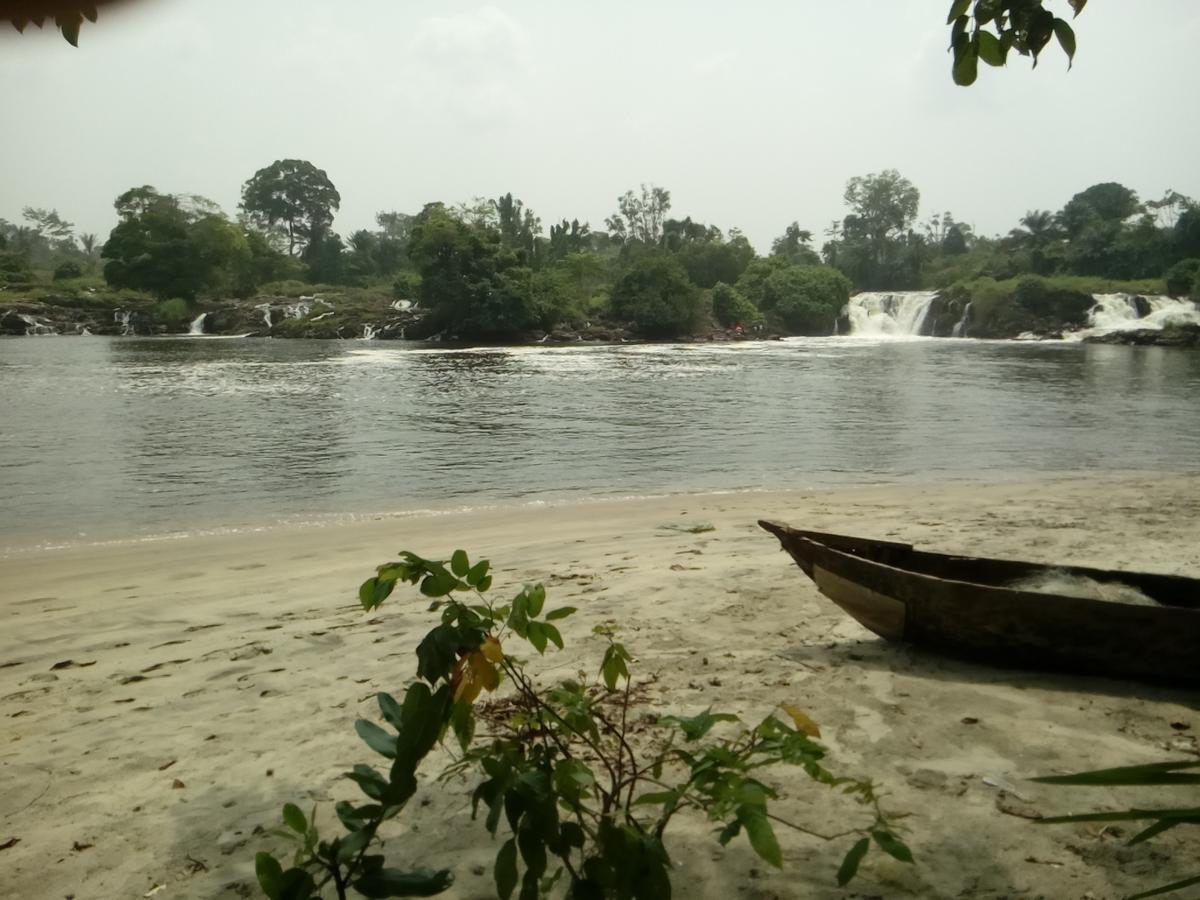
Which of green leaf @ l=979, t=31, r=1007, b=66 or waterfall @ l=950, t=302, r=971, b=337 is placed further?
waterfall @ l=950, t=302, r=971, b=337

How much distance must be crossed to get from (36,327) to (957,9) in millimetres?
66938

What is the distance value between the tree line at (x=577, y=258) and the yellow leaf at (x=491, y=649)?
43.4 m

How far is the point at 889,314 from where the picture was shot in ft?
204

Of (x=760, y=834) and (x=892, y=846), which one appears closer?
(x=760, y=834)

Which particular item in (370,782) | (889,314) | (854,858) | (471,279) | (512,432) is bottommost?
(512,432)

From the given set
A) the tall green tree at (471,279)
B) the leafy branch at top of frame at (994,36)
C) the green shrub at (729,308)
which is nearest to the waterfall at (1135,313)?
the green shrub at (729,308)

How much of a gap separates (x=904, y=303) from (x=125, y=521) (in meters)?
58.8

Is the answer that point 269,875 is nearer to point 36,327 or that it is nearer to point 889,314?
point 889,314

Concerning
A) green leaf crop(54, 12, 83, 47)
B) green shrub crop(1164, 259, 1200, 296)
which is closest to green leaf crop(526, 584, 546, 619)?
green leaf crop(54, 12, 83, 47)

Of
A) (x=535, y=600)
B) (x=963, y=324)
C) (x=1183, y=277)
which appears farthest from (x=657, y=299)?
(x=535, y=600)

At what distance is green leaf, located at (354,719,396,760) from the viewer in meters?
1.71

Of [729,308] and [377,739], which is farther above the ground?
[729,308]

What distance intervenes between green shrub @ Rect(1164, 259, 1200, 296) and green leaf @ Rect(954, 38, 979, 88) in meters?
57.1

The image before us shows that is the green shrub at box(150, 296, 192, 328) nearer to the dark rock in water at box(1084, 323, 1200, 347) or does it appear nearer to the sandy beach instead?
the dark rock in water at box(1084, 323, 1200, 347)
